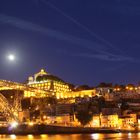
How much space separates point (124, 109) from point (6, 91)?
26087 mm

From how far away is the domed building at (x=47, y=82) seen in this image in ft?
396

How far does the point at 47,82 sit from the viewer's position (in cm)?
12181

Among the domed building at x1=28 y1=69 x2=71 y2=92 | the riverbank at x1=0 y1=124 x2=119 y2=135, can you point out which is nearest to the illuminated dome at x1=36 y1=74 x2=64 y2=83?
the domed building at x1=28 y1=69 x2=71 y2=92

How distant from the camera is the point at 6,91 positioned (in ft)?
308

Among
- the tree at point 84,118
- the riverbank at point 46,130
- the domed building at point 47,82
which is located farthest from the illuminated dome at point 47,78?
the riverbank at point 46,130

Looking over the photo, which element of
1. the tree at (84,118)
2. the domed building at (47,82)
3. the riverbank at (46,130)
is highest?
the domed building at (47,82)

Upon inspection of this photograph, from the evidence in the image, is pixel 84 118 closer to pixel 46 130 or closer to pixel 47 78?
pixel 46 130

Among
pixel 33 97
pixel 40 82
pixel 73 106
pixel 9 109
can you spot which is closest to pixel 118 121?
pixel 73 106

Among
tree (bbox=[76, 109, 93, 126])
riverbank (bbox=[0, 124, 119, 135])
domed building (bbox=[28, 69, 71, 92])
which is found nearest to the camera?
riverbank (bbox=[0, 124, 119, 135])

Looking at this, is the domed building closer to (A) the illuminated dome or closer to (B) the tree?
(A) the illuminated dome

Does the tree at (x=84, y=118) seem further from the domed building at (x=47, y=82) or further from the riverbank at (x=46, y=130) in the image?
the domed building at (x=47, y=82)

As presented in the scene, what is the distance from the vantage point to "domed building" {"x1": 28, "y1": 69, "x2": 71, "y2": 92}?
12056 cm

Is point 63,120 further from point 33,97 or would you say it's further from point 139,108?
point 33,97

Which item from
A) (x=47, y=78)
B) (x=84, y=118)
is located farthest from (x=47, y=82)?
(x=84, y=118)
